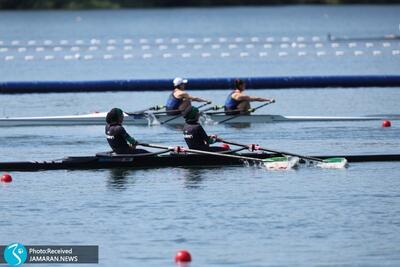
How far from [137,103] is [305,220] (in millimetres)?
24300

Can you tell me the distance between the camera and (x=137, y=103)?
47812 millimetres

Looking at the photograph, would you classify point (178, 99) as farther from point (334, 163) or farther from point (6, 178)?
point (6, 178)

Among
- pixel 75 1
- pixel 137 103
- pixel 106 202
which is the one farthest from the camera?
pixel 75 1

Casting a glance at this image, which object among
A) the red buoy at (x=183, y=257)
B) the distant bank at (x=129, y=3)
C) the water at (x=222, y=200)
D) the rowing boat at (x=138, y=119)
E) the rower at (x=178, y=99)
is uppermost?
the distant bank at (x=129, y=3)

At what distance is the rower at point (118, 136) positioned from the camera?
28188mm

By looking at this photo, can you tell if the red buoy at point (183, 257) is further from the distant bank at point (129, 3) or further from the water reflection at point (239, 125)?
the distant bank at point (129, 3)

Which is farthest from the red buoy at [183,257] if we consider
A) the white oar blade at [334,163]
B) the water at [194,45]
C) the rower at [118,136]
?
the water at [194,45]

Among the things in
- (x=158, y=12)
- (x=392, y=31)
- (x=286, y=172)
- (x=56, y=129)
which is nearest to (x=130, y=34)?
(x=392, y=31)

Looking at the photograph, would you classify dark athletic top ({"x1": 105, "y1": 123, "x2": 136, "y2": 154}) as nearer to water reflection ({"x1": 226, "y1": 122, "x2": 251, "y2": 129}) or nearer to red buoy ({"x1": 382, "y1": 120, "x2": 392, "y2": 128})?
water reflection ({"x1": 226, "y1": 122, "x2": 251, "y2": 129})

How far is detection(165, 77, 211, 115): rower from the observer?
36.9 m

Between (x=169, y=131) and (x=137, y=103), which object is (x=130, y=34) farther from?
(x=169, y=131)

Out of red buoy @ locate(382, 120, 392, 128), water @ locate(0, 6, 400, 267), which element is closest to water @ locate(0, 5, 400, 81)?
water @ locate(0, 6, 400, 267)

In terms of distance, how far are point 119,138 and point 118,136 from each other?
0.06 m

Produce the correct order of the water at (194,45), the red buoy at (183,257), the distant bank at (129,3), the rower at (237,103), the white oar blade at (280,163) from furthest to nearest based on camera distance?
the distant bank at (129,3) < the water at (194,45) < the rower at (237,103) < the white oar blade at (280,163) < the red buoy at (183,257)
